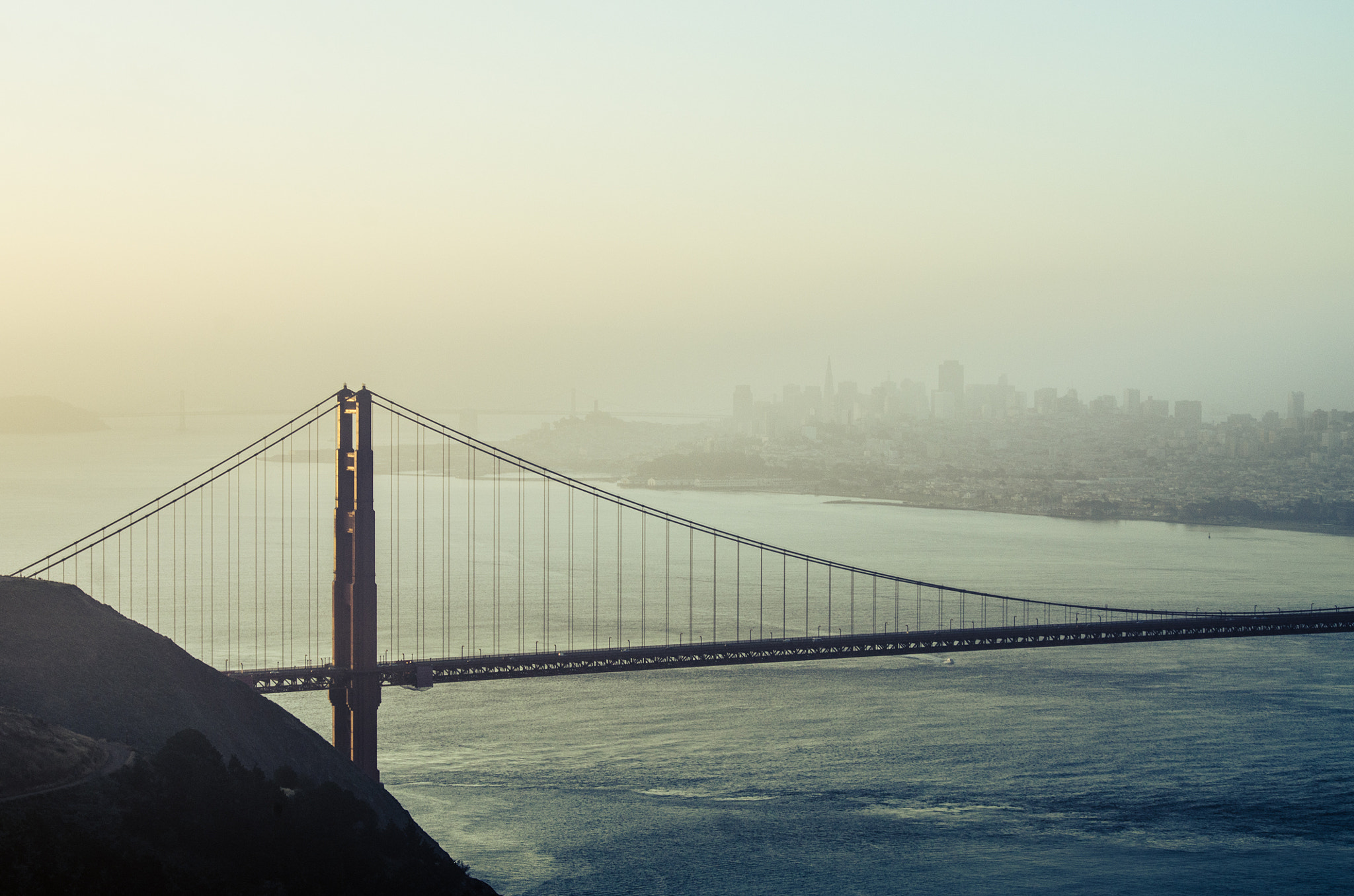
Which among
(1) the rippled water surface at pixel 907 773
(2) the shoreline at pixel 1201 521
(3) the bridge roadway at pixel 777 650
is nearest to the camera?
(1) the rippled water surface at pixel 907 773

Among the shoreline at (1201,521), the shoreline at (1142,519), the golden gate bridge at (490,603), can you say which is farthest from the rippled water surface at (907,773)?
the shoreline at (1142,519)

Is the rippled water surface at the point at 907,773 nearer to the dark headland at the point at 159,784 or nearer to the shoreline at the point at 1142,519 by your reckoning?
the dark headland at the point at 159,784

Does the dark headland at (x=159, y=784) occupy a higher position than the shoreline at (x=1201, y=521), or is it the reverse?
the shoreline at (x=1201, y=521)

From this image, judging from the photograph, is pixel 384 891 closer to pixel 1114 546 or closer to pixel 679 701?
pixel 679 701

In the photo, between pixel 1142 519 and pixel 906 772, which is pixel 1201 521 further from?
pixel 906 772

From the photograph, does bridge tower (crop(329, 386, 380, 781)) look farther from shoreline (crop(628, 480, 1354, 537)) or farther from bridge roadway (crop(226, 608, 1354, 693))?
shoreline (crop(628, 480, 1354, 537))

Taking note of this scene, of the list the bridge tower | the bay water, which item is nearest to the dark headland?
the bridge tower
